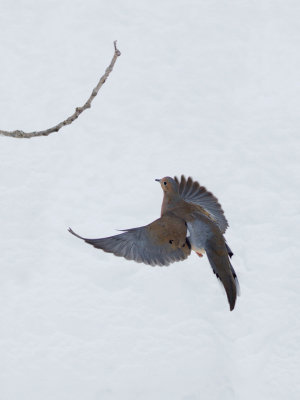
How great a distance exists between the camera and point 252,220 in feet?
17.2

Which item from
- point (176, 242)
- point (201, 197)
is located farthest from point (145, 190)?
point (176, 242)

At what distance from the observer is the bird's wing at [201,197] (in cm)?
413

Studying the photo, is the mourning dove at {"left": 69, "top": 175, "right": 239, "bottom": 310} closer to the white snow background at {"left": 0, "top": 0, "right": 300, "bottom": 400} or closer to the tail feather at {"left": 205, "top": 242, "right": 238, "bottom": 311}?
the tail feather at {"left": 205, "top": 242, "right": 238, "bottom": 311}

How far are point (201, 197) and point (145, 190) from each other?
4.07 ft

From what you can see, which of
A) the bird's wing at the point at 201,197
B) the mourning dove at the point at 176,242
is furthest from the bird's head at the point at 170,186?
the mourning dove at the point at 176,242

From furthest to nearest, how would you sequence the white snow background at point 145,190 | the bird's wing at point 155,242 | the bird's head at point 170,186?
the white snow background at point 145,190
the bird's head at point 170,186
the bird's wing at point 155,242

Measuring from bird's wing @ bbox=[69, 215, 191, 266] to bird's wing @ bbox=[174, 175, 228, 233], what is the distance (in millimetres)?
401

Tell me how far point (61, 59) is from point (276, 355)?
3.39 m

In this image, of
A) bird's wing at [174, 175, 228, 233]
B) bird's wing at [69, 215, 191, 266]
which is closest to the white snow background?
bird's wing at [174, 175, 228, 233]

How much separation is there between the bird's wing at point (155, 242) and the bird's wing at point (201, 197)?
401mm

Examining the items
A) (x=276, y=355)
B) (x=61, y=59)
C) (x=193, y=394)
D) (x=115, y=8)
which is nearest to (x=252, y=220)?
(x=276, y=355)

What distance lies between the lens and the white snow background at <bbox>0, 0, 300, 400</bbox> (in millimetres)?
4215

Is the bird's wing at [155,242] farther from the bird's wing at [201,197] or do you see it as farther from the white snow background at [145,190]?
the white snow background at [145,190]

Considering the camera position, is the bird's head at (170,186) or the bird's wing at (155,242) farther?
the bird's head at (170,186)
